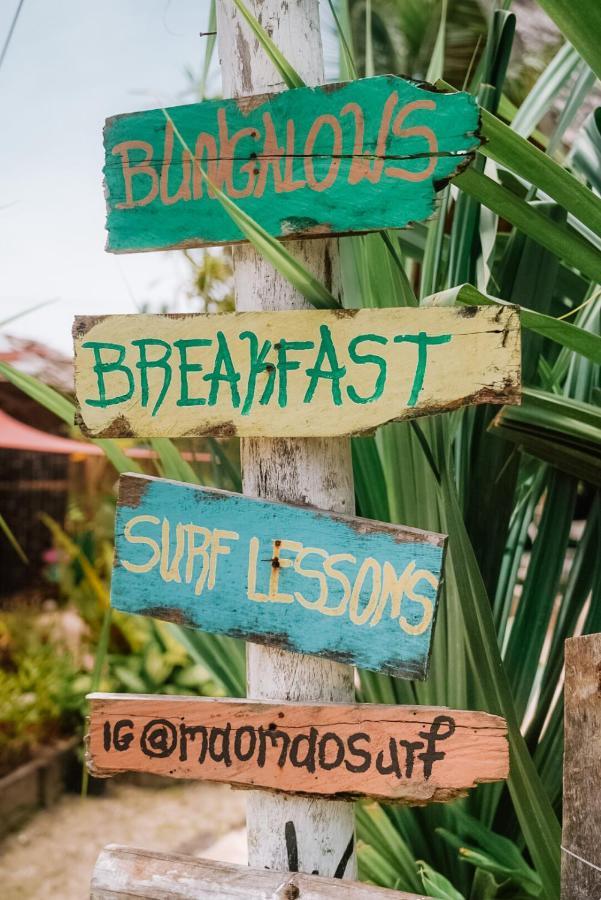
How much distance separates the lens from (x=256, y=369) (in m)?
0.90

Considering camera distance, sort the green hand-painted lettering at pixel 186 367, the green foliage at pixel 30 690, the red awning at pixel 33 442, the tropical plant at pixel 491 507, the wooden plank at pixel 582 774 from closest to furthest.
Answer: the wooden plank at pixel 582 774
the green hand-painted lettering at pixel 186 367
the tropical plant at pixel 491 507
the green foliage at pixel 30 690
the red awning at pixel 33 442

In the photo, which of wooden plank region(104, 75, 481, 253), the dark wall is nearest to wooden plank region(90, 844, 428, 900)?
wooden plank region(104, 75, 481, 253)

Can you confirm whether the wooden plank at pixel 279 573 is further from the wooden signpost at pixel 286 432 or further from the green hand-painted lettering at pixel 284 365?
the green hand-painted lettering at pixel 284 365

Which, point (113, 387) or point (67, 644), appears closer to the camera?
point (113, 387)

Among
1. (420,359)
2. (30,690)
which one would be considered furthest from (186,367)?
(30,690)

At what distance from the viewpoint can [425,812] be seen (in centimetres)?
133

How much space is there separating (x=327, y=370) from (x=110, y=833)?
2707mm

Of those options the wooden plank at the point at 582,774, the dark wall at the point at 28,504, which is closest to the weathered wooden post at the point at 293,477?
the wooden plank at the point at 582,774

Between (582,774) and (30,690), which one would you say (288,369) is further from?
(30,690)

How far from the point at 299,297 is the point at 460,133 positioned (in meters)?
0.25

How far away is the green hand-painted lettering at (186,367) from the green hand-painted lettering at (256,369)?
0.05m

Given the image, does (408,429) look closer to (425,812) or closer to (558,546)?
(558,546)

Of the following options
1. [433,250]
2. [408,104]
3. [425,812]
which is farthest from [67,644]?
[408,104]

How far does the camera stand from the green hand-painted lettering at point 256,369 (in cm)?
89
